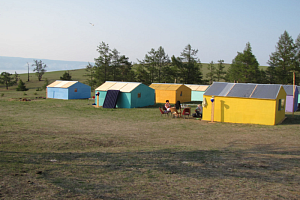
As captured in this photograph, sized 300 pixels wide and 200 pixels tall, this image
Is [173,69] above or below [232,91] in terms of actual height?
above

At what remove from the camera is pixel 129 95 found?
2611cm

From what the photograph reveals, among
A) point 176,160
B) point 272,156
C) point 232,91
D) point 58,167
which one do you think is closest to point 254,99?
point 232,91

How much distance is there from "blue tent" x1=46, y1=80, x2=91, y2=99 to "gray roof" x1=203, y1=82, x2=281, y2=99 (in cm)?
2325

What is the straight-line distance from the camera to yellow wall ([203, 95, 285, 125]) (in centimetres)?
1620

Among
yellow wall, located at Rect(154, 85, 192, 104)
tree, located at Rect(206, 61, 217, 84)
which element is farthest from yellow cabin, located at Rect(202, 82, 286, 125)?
tree, located at Rect(206, 61, 217, 84)

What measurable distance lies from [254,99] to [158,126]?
6.47 m

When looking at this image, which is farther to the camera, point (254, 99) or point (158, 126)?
point (254, 99)

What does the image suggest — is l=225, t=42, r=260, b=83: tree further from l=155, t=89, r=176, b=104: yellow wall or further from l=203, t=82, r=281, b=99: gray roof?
l=203, t=82, r=281, b=99: gray roof

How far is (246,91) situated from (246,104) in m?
1.14

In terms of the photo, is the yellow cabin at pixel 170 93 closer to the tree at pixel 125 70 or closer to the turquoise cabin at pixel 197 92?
the turquoise cabin at pixel 197 92

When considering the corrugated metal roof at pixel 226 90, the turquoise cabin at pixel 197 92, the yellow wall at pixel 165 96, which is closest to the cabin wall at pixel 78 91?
the yellow wall at pixel 165 96

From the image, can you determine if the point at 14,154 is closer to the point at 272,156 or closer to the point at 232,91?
the point at 272,156

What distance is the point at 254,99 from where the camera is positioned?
16516 mm

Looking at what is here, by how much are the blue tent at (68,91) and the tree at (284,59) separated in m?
39.3
